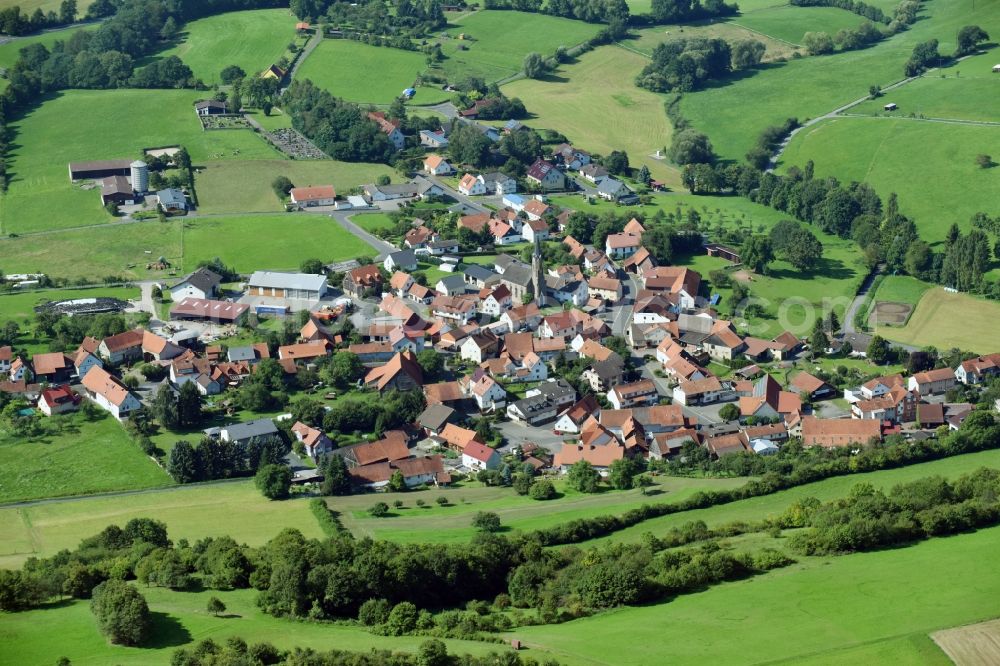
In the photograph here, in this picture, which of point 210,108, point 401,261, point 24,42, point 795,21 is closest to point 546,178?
point 401,261

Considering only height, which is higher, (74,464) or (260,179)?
(74,464)

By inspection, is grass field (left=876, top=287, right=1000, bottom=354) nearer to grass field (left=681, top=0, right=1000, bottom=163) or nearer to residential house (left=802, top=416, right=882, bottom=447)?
residential house (left=802, top=416, right=882, bottom=447)

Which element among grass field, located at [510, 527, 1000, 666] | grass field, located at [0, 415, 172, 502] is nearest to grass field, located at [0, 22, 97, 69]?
grass field, located at [0, 415, 172, 502]

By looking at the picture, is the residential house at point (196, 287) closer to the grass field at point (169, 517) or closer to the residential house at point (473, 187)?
the grass field at point (169, 517)

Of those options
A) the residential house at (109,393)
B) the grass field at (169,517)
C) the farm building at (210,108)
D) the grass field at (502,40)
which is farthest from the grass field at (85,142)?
the grass field at (169,517)

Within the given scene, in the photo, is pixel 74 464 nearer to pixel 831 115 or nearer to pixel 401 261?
pixel 401 261

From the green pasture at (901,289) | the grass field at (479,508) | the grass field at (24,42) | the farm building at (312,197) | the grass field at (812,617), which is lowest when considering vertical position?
the green pasture at (901,289)

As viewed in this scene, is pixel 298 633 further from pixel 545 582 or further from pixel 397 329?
pixel 397 329
